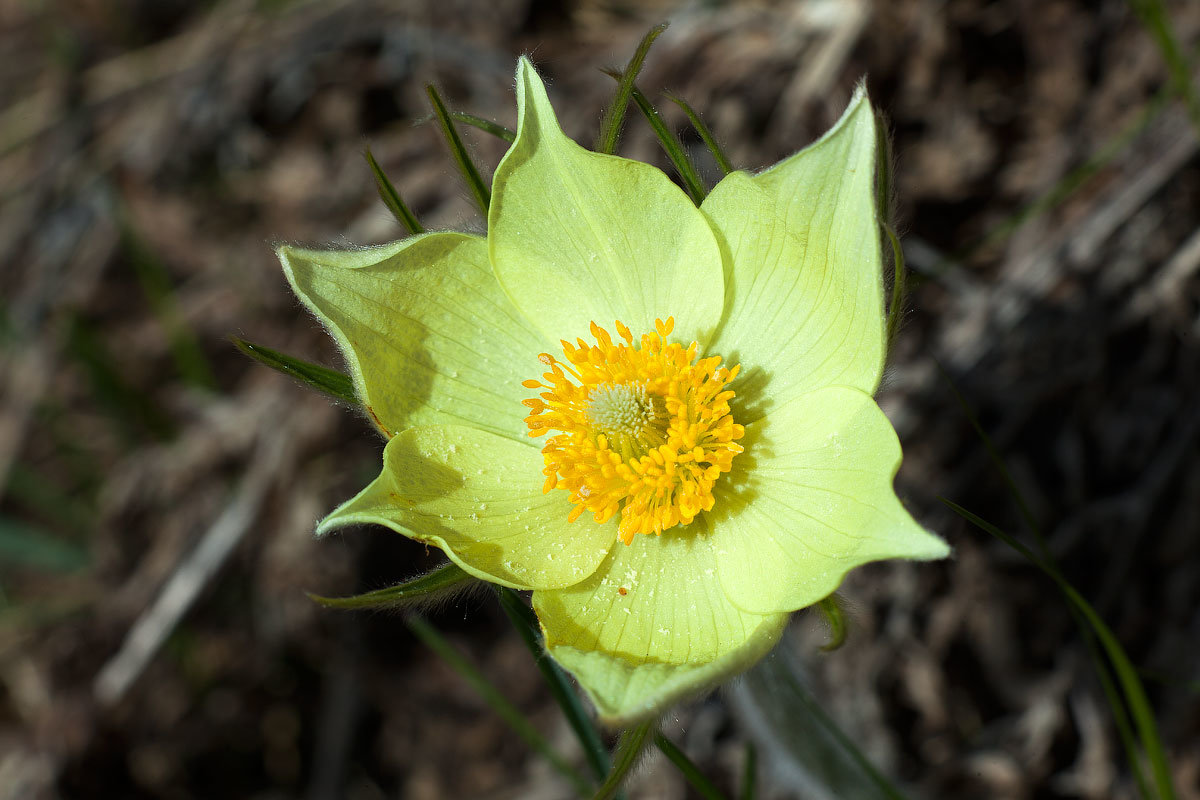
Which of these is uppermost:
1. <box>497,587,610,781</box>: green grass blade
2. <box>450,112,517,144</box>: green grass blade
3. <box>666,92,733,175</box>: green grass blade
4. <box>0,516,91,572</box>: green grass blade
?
<box>450,112,517,144</box>: green grass blade

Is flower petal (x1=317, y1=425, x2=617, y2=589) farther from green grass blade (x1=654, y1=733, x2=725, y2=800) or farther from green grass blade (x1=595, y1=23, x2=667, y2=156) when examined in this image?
green grass blade (x1=595, y1=23, x2=667, y2=156)

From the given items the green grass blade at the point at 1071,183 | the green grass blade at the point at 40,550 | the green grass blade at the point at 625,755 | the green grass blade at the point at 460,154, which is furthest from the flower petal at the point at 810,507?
the green grass blade at the point at 40,550

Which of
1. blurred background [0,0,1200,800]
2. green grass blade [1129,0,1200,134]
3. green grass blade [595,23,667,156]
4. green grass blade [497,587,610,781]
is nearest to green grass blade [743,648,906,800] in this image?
blurred background [0,0,1200,800]

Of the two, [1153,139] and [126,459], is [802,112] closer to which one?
[1153,139]

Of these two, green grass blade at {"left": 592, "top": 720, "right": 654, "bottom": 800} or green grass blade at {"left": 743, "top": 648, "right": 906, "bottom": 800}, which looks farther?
green grass blade at {"left": 743, "top": 648, "right": 906, "bottom": 800}

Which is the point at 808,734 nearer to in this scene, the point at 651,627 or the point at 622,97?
the point at 651,627

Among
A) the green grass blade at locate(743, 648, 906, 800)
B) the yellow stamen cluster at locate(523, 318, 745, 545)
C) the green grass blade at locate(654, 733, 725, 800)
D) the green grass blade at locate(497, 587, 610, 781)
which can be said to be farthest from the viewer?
the green grass blade at locate(743, 648, 906, 800)

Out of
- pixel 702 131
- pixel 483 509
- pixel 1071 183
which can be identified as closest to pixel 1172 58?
pixel 1071 183
